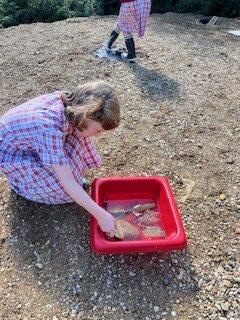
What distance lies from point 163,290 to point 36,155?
0.82m

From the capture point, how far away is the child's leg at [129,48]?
3744mm

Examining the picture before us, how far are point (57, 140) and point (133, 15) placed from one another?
2340 mm

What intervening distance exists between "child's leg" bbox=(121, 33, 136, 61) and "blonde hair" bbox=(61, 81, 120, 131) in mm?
2170

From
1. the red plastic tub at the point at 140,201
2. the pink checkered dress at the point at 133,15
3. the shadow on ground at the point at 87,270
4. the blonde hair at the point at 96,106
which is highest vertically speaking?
the blonde hair at the point at 96,106

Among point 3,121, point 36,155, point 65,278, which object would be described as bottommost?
point 65,278

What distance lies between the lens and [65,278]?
73.8 inches

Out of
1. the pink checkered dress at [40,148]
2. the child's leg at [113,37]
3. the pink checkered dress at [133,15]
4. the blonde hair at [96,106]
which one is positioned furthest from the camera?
the child's leg at [113,37]

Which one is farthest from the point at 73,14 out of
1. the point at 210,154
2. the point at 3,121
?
the point at 3,121

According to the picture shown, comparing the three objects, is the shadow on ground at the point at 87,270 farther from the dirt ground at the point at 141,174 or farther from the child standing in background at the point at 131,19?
the child standing in background at the point at 131,19

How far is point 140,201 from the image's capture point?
7.26ft

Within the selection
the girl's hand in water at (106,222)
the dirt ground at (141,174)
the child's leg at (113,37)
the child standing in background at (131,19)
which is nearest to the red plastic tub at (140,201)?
the girl's hand in water at (106,222)

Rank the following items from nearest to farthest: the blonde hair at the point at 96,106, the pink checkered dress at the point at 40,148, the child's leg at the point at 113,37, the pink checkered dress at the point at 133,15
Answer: the blonde hair at the point at 96,106 < the pink checkered dress at the point at 40,148 < the pink checkered dress at the point at 133,15 < the child's leg at the point at 113,37

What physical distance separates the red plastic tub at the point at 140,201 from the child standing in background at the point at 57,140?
79 mm

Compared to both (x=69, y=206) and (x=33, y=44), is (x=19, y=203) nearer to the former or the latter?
(x=69, y=206)
